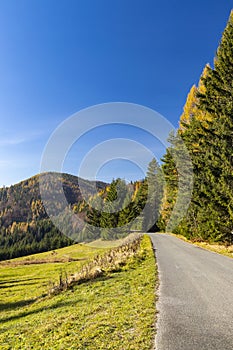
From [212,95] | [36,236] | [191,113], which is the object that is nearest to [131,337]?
[212,95]

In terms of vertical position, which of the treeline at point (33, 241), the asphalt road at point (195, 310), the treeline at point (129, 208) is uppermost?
the treeline at point (129, 208)

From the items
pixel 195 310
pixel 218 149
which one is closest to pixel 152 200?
pixel 218 149

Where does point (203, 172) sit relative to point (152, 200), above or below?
below

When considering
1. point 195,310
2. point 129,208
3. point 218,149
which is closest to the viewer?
point 195,310

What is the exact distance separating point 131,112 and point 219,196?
2571 cm

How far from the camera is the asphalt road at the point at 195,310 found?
4.62m

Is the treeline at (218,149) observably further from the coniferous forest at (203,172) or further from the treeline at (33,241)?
the treeline at (33,241)

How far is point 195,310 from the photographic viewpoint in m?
6.43

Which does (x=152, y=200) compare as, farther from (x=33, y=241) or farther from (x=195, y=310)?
(x=33, y=241)

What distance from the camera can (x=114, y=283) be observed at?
1098 centimetres

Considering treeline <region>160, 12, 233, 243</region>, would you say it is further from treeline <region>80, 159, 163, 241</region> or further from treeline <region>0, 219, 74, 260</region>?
treeline <region>0, 219, 74, 260</region>

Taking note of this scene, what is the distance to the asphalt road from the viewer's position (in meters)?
4.62

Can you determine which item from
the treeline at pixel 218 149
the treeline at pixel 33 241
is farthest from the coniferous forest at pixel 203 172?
the treeline at pixel 33 241

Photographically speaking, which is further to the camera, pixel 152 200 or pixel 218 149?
pixel 152 200
